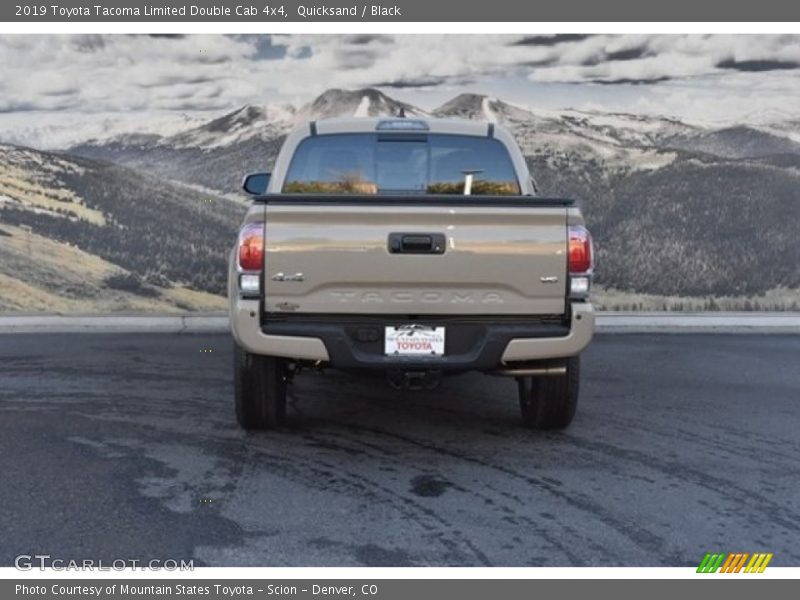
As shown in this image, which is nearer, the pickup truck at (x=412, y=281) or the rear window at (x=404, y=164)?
the pickup truck at (x=412, y=281)

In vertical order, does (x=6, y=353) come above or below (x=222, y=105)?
below

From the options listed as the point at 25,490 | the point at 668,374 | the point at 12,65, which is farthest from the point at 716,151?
the point at 25,490

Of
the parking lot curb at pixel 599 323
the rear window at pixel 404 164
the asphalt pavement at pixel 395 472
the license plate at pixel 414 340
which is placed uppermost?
the rear window at pixel 404 164

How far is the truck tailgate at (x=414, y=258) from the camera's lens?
16.7ft

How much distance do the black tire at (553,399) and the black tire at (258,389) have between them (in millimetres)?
1561

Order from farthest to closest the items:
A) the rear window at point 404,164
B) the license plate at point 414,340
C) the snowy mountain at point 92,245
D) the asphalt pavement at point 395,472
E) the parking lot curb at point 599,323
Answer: the snowy mountain at point 92,245 < the parking lot curb at point 599,323 < the rear window at point 404,164 < the license plate at point 414,340 < the asphalt pavement at point 395,472

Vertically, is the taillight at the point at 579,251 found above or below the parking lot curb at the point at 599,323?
above

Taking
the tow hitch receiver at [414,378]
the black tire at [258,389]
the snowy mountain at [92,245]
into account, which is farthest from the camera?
the snowy mountain at [92,245]

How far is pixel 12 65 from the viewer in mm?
10805

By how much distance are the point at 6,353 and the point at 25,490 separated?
4577mm

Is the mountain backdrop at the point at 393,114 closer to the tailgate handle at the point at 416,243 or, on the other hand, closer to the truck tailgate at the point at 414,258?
the truck tailgate at the point at 414,258

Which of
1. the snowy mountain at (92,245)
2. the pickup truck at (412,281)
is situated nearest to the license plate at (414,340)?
the pickup truck at (412,281)

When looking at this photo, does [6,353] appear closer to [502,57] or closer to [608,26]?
[502,57]

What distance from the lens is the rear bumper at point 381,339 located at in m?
5.15
